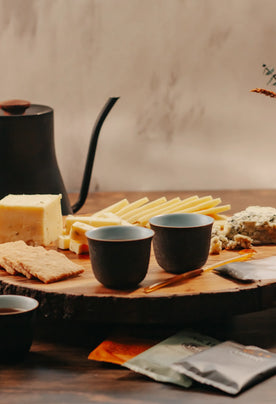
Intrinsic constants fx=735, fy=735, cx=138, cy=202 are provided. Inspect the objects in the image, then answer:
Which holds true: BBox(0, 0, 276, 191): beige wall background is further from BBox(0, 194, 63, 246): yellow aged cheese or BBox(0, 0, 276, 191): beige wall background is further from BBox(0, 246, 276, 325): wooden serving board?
BBox(0, 246, 276, 325): wooden serving board

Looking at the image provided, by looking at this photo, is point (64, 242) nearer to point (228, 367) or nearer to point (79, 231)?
point (79, 231)

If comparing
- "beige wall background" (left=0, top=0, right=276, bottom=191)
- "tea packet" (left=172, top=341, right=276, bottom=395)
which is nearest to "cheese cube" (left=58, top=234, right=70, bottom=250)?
"tea packet" (left=172, top=341, right=276, bottom=395)

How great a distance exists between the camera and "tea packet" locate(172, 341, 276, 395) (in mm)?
989

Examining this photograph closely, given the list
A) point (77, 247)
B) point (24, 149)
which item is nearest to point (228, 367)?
point (77, 247)

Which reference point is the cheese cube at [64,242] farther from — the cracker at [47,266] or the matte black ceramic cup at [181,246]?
the matte black ceramic cup at [181,246]

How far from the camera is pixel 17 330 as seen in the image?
1.10 metres

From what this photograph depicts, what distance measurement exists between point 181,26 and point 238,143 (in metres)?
0.42

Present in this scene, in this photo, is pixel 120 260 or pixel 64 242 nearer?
pixel 120 260

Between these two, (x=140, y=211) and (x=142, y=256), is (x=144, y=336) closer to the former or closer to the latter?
(x=142, y=256)

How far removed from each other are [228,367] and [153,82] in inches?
60.4

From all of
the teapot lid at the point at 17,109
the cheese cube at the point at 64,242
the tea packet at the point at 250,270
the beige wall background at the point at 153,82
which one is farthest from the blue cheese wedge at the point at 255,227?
the beige wall background at the point at 153,82

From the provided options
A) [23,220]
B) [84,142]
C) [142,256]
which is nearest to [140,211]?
[23,220]

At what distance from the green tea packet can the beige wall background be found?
1.37m

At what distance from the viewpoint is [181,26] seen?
2359mm
